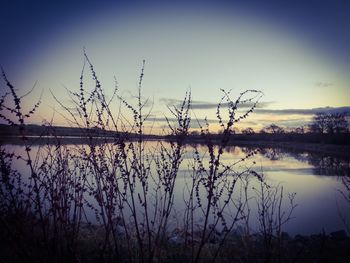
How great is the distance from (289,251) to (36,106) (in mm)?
7155

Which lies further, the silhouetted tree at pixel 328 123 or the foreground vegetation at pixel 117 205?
the silhouetted tree at pixel 328 123

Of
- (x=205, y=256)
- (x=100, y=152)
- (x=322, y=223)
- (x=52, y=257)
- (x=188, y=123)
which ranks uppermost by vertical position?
(x=188, y=123)

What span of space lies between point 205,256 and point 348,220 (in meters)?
8.64

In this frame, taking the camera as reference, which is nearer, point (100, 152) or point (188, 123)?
point (188, 123)

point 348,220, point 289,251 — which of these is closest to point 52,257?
point 289,251

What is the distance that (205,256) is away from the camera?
6543mm

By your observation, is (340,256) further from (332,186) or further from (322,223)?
(332,186)

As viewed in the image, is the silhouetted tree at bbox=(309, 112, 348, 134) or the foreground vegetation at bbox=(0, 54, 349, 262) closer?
the foreground vegetation at bbox=(0, 54, 349, 262)

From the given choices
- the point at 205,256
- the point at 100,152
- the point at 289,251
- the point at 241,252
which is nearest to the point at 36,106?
the point at 100,152

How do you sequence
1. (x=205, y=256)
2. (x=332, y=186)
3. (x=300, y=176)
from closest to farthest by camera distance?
(x=205, y=256) < (x=332, y=186) < (x=300, y=176)

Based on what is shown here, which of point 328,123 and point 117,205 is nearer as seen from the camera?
point 117,205

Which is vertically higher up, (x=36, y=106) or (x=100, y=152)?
(x=36, y=106)

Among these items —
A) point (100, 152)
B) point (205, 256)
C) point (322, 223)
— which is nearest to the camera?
point (100, 152)

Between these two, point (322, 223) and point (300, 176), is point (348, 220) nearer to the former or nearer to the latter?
point (322, 223)
